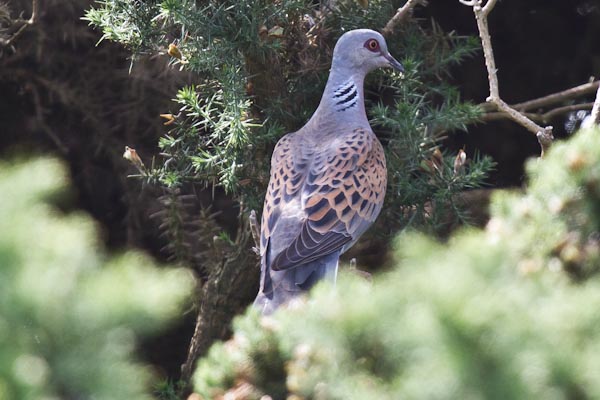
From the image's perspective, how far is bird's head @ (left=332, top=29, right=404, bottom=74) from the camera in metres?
3.42

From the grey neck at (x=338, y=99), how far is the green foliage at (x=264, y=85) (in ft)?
0.35

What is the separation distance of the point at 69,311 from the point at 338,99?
2540mm

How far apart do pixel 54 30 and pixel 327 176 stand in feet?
4.89

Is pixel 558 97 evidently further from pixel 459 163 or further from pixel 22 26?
pixel 22 26

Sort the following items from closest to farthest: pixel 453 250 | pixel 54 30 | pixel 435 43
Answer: pixel 453 250 → pixel 435 43 → pixel 54 30

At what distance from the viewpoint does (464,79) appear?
443 centimetres

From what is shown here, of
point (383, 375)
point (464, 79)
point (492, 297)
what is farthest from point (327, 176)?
point (492, 297)

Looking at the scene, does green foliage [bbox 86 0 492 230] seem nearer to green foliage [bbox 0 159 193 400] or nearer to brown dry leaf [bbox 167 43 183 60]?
brown dry leaf [bbox 167 43 183 60]

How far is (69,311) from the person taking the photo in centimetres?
102

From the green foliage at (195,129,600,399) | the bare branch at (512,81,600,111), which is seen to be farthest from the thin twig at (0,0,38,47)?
the green foliage at (195,129,600,399)

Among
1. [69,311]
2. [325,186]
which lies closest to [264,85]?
[325,186]

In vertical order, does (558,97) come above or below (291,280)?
above

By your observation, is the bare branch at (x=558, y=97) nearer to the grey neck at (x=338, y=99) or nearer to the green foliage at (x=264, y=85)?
the green foliage at (x=264, y=85)

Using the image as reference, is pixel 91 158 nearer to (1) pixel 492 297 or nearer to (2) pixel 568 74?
(2) pixel 568 74
